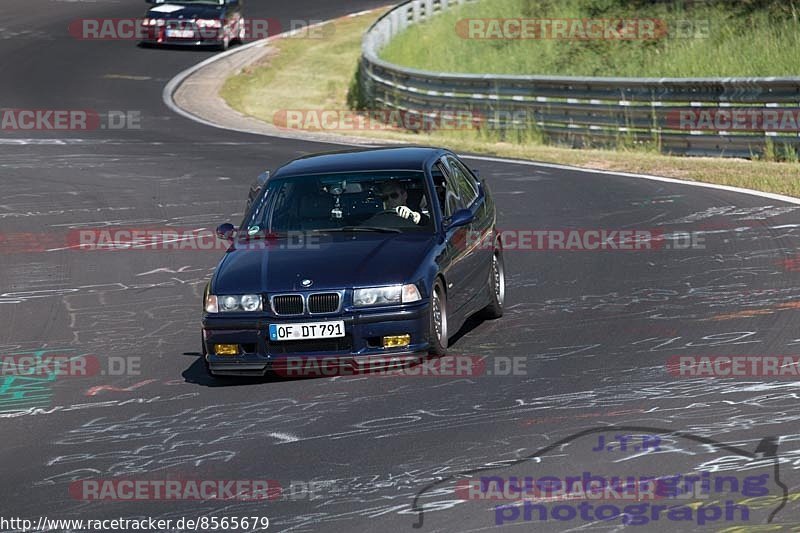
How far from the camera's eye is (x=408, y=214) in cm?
1074

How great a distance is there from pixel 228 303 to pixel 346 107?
81.5 feet

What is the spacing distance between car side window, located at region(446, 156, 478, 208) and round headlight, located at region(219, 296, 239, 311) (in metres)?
2.49

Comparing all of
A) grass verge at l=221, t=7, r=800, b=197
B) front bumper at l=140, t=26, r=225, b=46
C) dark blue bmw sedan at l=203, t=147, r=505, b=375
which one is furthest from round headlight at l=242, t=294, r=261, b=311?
front bumper at l=140, t=26, r=225, b=46

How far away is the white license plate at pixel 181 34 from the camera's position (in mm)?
38406

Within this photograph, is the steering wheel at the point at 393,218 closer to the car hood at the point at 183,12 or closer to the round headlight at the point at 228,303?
the round headlight at the point at 228,303

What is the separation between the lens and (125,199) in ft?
63.4

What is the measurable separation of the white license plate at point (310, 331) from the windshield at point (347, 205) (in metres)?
1.17

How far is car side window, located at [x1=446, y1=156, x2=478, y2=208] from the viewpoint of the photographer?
11.6 m

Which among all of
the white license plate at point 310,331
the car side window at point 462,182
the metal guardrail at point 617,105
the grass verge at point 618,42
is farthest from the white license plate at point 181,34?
the white license plate at point 310,331

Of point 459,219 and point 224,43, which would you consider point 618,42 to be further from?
point 459,219

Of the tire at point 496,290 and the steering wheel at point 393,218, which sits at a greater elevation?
the steering wheel at point 393,218

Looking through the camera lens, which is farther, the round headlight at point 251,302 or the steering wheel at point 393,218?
the steering wheel at point 393,218

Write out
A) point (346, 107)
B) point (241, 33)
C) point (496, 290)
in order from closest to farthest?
point (496, 290), point (346, 107), point (241, 33)

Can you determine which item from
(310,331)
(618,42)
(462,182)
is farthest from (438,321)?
(618,42)
